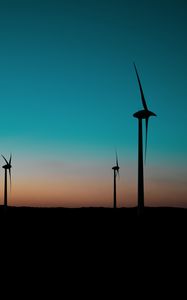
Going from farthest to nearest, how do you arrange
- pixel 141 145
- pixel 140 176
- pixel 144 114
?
pixel 144 114 → pixel 141 145 → pixel 140 176

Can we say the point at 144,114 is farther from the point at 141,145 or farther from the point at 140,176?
the point at 140,176

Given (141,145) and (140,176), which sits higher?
(141,145)
